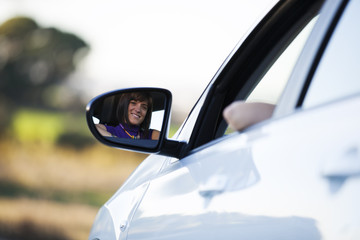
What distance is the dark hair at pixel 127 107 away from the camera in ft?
6.49

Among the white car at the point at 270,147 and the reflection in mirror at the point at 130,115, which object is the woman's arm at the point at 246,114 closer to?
the white car at the point at 270,147

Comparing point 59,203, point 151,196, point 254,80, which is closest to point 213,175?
point 151,196

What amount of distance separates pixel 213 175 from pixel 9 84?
1576cm

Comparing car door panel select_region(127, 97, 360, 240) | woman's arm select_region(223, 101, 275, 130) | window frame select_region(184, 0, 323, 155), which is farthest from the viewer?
window frame select_region(184, 0, 323, 155)

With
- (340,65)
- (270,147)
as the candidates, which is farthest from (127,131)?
(340,65)

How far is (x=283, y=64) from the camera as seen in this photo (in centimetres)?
197

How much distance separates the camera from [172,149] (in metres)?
2.00

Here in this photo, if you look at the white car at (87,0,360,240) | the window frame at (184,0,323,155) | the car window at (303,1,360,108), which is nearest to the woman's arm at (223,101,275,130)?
the white car at (87,0,360,240)

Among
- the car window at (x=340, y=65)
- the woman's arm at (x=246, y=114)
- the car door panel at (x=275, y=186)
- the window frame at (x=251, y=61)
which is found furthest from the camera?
the window frame at (x=251, y=61)

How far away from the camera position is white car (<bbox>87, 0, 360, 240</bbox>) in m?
1.05

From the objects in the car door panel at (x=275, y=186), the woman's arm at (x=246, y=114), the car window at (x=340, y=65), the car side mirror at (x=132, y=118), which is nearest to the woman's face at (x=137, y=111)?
the car side mirror at (x=132, y=118)

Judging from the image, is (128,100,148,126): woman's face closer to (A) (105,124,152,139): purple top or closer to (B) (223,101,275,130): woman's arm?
(A) (105,124,152,139): purple top

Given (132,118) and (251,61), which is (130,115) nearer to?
(132,118)

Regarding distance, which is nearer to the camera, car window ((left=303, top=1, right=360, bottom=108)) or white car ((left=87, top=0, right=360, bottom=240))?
white car ((left=87, top=0, right=360, bottom=240))
